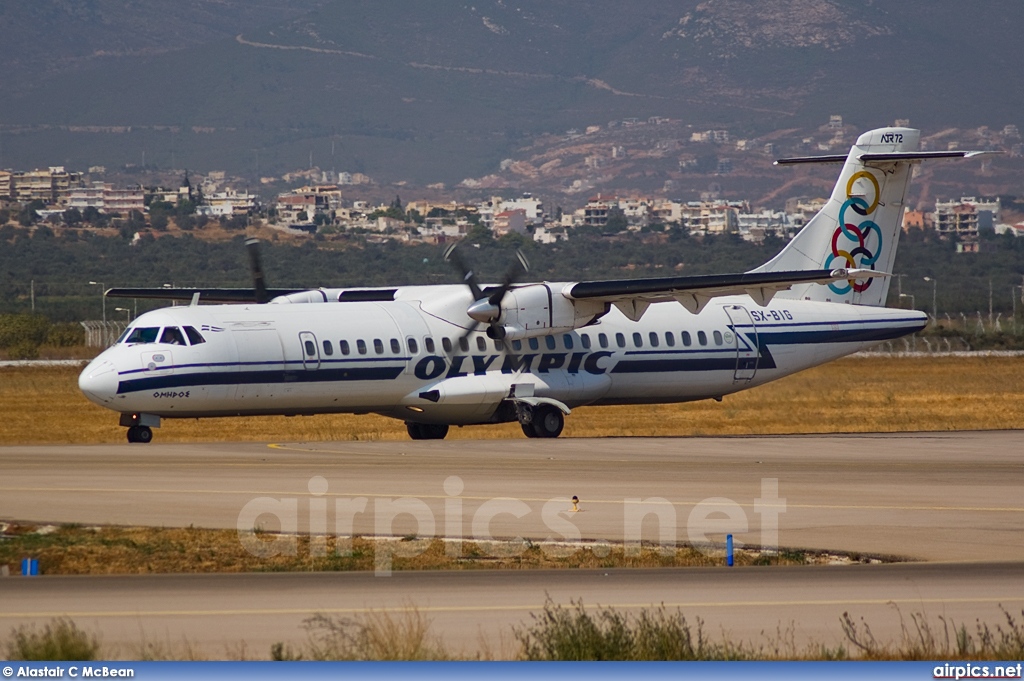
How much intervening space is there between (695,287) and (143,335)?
9.49 m

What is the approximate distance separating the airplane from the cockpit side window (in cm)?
2

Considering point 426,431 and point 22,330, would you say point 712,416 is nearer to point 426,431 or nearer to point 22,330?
point 426,431

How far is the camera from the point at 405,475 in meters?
20.8

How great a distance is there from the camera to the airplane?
25719 mm

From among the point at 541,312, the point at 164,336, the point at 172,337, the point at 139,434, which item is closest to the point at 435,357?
the point at 541,312

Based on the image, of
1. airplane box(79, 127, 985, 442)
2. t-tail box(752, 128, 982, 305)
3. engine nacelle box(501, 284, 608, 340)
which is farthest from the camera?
t-tail box(752, 128, 982, 305)

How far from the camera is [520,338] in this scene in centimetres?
2798

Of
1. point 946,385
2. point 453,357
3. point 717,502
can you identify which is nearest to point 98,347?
point 946,385

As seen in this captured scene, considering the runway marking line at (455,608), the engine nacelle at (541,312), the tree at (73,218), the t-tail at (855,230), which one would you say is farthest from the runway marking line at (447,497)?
the tree at (73,218)

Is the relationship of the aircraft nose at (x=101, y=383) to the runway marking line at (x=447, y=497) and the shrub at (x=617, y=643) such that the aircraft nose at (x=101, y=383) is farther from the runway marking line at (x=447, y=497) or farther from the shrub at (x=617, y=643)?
the shrub at (x=617, y=643)

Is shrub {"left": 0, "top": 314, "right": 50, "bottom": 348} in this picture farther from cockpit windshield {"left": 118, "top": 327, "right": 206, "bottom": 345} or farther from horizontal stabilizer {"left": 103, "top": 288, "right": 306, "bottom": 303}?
cockpit windshield {"left": 118, "top": 327, "right": 206, "bottom": 345}

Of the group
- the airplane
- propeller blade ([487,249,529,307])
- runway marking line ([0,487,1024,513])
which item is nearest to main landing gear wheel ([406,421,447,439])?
the airplane

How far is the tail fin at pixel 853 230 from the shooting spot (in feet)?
103

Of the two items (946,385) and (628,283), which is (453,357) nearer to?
(628,283)
